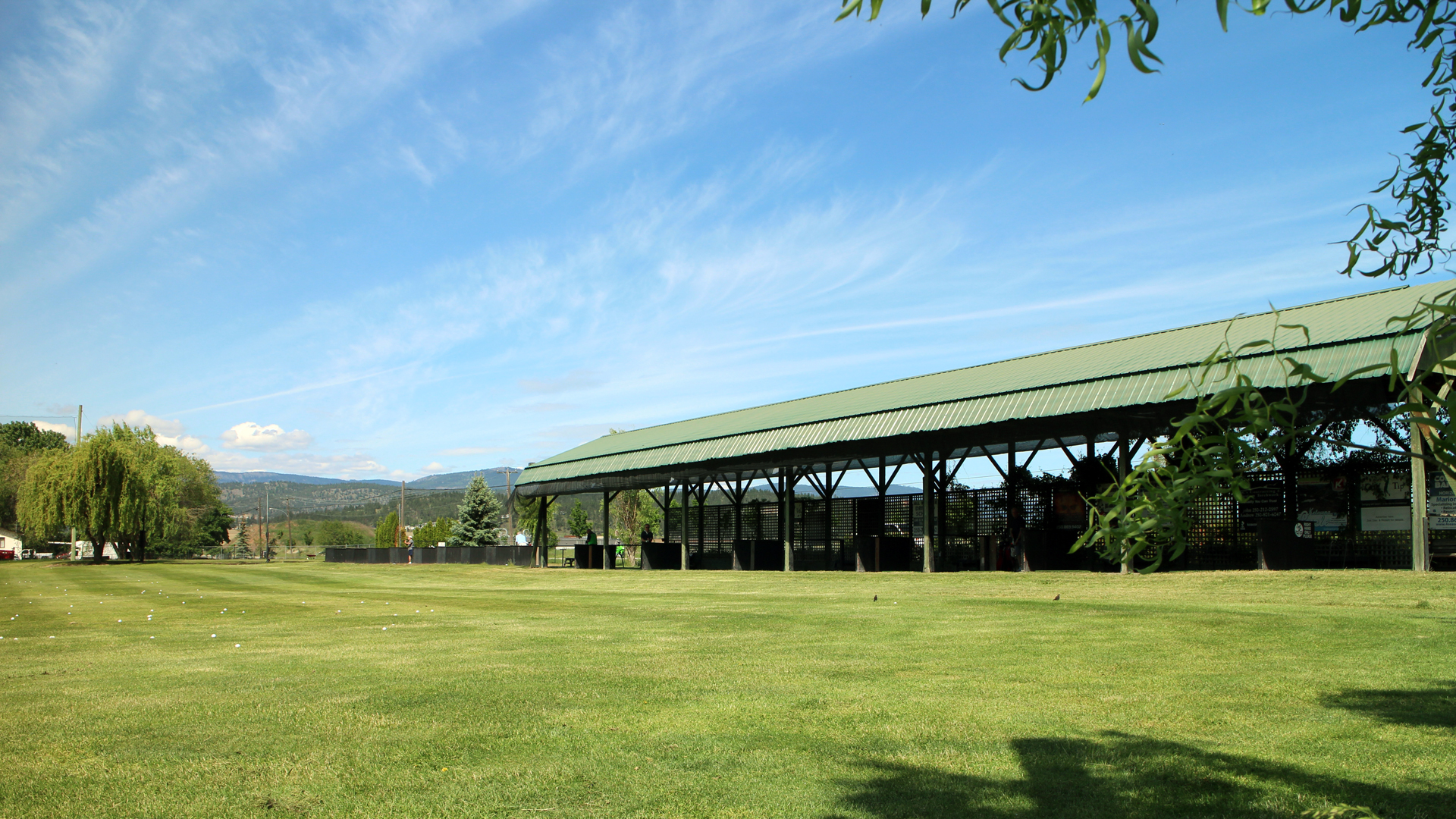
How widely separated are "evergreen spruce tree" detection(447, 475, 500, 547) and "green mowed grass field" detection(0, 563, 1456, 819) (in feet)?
195

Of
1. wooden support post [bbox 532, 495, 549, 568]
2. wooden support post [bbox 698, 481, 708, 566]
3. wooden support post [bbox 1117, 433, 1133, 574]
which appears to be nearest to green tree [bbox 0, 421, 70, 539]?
wooden support post [bbox 532, 495, 549, 568]

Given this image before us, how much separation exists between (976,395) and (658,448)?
14.5m

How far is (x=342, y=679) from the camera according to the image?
7645 mm

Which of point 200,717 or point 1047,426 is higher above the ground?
point 1047,426

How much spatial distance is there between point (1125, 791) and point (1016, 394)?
17.0 metres

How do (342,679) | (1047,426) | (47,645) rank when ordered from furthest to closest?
(1047,426)
(47,645)
(342,679)

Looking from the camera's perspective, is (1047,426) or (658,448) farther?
(658,448)

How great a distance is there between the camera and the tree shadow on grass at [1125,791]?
4.16 m

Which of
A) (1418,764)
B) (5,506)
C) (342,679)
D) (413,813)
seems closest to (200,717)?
(342,679)

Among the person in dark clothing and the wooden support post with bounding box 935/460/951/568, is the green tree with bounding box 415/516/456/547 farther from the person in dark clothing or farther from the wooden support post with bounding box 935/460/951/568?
the person in dark clothing

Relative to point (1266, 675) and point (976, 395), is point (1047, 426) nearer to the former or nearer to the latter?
point (976, 395)

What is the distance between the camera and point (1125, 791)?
4.43 meters

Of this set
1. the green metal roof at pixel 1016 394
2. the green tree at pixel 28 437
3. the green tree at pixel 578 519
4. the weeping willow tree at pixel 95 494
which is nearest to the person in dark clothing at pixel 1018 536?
the green metal roof at pixel 1016 394

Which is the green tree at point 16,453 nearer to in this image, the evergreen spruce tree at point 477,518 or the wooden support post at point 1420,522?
the evergreen spruce tree at point 477,518
